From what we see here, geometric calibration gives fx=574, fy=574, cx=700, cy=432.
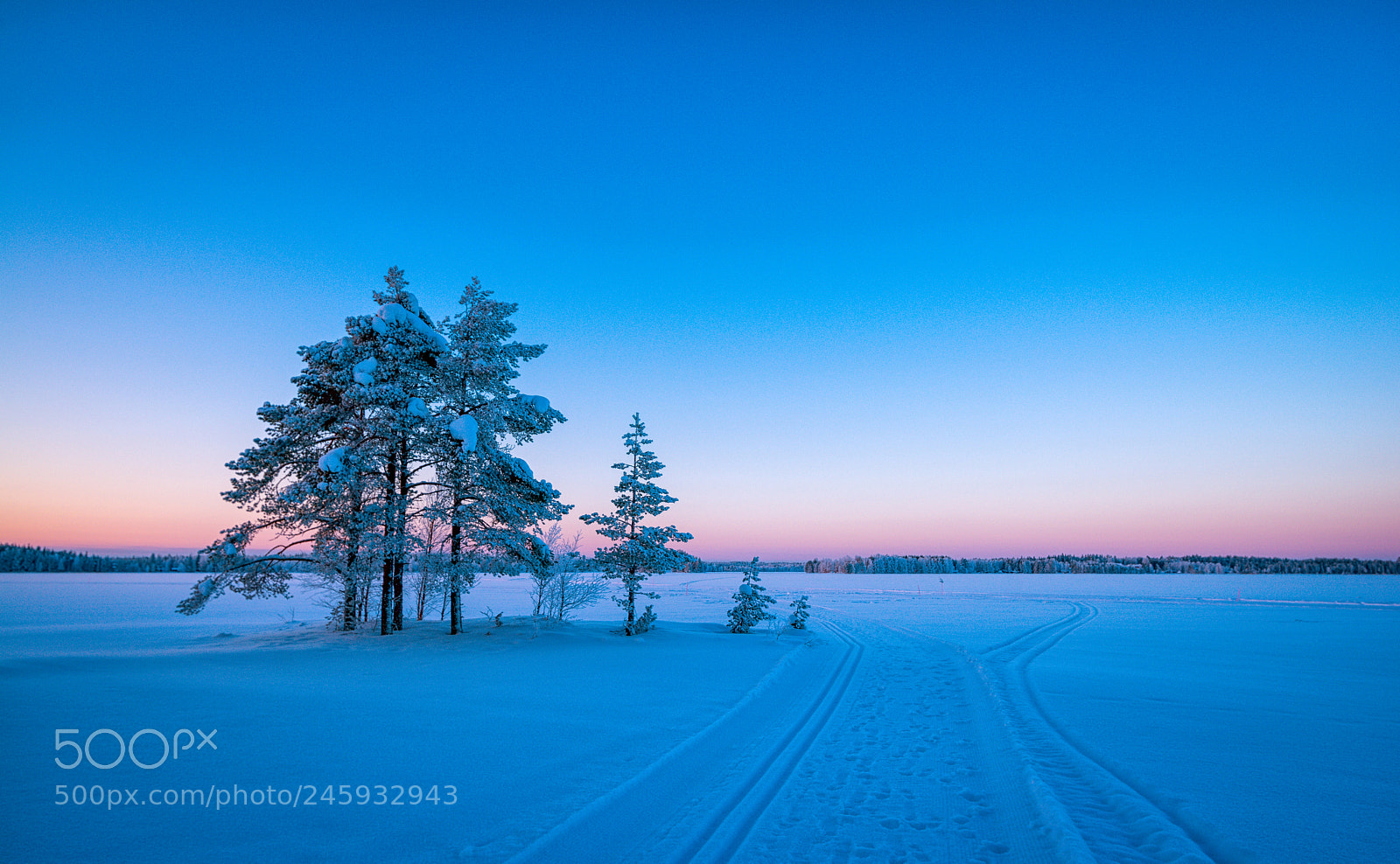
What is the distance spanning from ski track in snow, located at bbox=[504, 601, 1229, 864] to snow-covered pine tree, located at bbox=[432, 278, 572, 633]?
11404 mm

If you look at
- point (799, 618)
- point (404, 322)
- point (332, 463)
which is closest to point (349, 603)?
point (332, 463)

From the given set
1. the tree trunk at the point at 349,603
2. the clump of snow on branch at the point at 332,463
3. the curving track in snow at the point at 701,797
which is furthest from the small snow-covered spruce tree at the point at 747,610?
the clump of snow on branch at the point at 332,463

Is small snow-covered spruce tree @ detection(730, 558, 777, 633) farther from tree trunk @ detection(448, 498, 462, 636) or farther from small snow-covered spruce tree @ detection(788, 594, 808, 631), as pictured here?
tree trunk @ detection(448, 498, 462, 636)

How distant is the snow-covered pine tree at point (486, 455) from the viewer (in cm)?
1930

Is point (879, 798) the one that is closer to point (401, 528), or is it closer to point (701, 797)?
point (701, 797)

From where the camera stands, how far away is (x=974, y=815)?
6.11m

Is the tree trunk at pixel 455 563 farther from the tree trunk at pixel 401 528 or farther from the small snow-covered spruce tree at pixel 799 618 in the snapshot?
the small snow-covered spruce tree at pixel 799 618

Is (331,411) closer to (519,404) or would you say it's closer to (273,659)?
(519,404)

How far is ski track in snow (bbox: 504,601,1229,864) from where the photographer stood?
530cm

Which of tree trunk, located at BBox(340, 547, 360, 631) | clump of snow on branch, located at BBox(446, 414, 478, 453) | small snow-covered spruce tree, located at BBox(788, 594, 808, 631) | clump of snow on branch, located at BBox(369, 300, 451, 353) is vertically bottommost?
small snow-covered spruce tree, located at BBox(788, 594, 808, 631)

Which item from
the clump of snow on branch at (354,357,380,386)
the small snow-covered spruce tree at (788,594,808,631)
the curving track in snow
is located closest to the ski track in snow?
the curving track in snow

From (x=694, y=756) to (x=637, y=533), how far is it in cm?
1742

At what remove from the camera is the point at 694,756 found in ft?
26.2

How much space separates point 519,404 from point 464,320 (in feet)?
11.4
